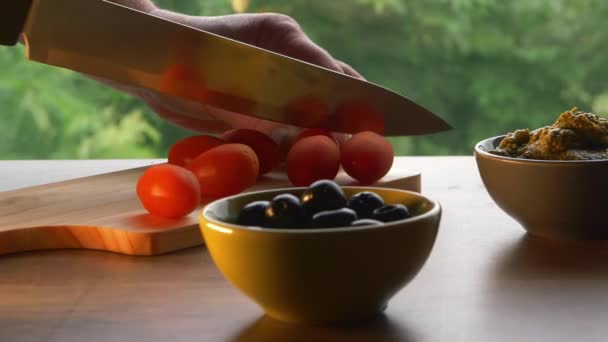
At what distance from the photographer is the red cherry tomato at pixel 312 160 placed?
3.95ft

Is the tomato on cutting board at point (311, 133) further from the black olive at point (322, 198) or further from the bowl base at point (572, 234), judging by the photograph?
the black olive at point (322, 198)

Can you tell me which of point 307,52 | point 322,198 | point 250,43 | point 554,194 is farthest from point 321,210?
point 250,43

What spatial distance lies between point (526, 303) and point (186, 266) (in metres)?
0.33

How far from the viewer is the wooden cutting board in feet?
3.11

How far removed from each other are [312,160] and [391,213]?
537mm

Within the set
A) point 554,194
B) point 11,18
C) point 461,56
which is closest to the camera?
point 554,194

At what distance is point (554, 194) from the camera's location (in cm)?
91

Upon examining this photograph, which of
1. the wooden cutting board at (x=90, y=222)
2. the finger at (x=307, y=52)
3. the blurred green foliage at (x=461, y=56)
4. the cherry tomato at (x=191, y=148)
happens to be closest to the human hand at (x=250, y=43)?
the finger at (x=307, y=52)

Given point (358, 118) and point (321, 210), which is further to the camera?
point (358, 118)

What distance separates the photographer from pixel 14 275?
0.87 metres

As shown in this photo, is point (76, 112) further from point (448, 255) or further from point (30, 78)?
point (448, 255)

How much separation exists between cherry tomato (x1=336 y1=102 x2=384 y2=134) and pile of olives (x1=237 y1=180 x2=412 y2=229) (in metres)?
0.59

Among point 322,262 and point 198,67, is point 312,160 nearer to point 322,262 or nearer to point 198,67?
point 198,67

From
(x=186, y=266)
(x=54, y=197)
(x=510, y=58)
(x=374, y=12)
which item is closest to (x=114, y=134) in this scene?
(x=374, y=12)
